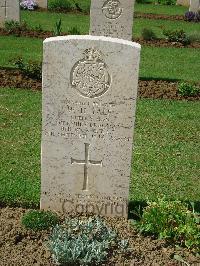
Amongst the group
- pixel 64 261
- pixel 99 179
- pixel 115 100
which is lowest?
pixel 64 261

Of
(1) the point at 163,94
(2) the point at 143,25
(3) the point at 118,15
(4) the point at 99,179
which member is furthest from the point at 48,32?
(4) the point at 99,179

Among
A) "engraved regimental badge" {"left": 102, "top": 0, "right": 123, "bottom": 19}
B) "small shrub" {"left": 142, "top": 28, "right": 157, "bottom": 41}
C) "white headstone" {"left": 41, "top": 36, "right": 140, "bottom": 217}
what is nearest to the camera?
"white headstone" {"left": 41, "top": 36, "right": 140, "bottom": 217}

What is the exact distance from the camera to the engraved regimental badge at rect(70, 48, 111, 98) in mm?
5426

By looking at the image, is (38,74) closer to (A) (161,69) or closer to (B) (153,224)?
(A) (161,69)

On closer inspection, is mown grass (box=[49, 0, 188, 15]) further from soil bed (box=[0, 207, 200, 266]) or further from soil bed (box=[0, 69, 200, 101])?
soil bed (box=[0, 207, 200, 266])

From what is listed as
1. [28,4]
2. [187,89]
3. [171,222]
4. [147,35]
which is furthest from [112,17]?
→ [28,4]

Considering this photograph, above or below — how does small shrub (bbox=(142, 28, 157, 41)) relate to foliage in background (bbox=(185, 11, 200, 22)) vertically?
below

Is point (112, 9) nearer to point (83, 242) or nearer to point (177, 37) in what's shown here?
point (177, 37)

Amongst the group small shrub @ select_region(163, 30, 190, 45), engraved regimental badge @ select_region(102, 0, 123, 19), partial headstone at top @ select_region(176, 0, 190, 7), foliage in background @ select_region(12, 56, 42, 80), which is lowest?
foliage in background @ select_region(12, 56, 42, 80)

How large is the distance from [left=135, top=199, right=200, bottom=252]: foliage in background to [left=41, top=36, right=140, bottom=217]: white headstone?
0.48 meters

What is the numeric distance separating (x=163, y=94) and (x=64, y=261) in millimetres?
7016

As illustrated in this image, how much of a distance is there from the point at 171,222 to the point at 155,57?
35.2 feet

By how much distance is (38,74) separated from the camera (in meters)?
11.8

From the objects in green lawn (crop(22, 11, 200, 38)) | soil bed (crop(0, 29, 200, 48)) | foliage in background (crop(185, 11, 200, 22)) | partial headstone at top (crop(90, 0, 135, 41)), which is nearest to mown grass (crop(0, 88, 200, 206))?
partial headstone at top (crop(90, 0, 135, 41))
